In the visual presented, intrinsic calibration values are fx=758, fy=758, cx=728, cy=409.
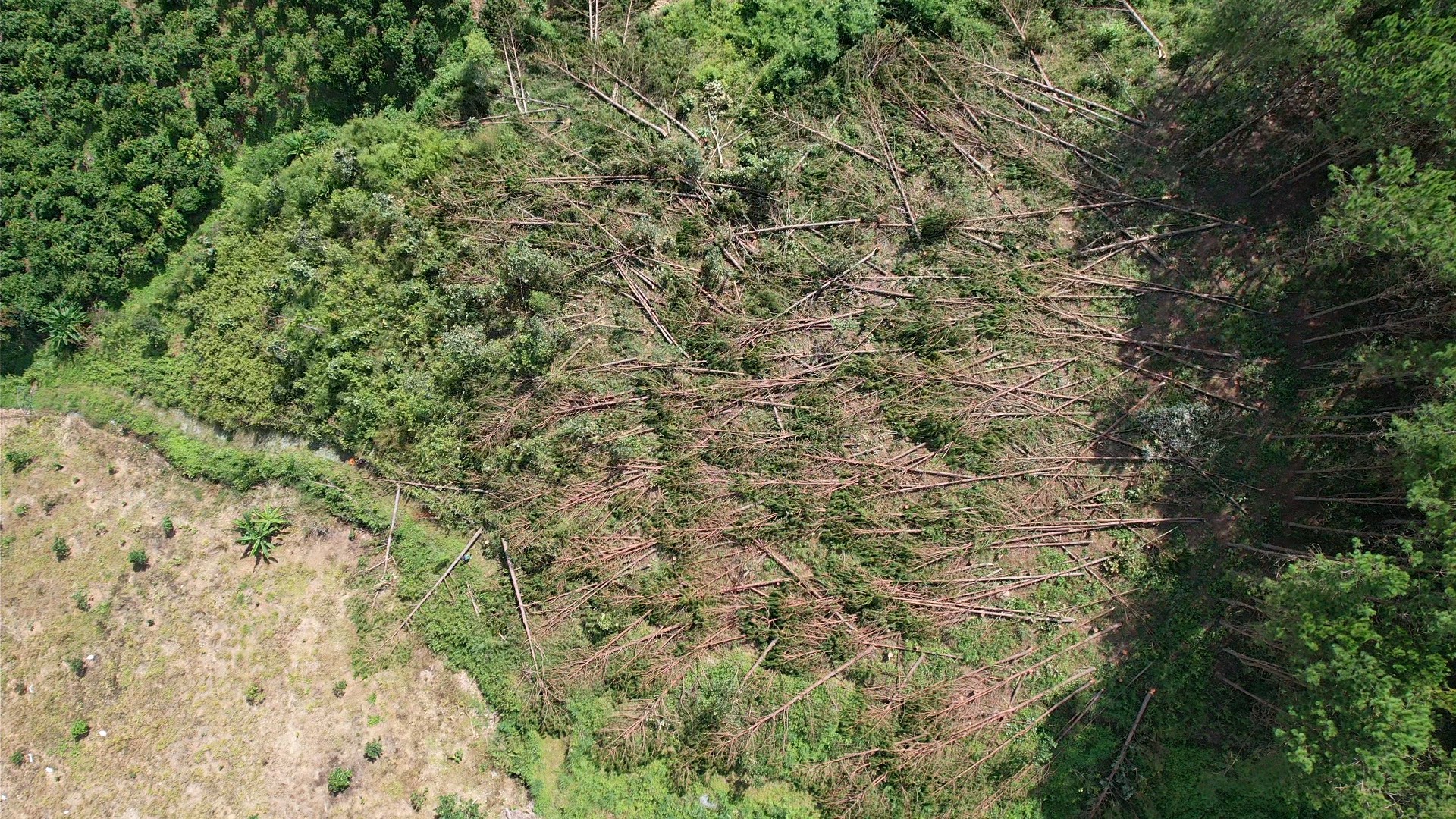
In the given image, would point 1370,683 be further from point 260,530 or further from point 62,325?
point 62,325

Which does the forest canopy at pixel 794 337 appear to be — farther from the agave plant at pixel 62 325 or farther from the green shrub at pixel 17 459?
the green shrub at pixel 17 459

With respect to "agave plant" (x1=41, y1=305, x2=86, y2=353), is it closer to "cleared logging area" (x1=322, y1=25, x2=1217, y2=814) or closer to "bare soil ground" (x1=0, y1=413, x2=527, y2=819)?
"bare soil ground" (x1=0, y1=413, x2=527, y2=819)

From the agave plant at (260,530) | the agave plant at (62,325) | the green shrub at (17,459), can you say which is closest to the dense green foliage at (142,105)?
the agave plant at (62,325)

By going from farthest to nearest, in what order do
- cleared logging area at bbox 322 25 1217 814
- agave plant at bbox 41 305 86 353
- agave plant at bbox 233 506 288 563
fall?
agave plant at bbox 41 305 86 353 < agave plant at bbox 233 506 288 563 < cleared logging area at bbox 322 25 1217 814

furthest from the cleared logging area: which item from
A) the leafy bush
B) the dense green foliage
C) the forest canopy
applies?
the dense green foliage

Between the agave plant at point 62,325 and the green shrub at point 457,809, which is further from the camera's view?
the agave plant at point 62,325

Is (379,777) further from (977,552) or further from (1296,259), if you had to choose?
(1296,259)

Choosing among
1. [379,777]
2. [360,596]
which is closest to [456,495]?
[360,596]
